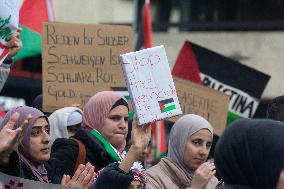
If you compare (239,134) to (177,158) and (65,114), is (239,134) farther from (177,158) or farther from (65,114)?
(65,114)

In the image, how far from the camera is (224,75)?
883 cm

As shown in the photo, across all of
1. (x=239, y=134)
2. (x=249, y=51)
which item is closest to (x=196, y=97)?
(x=239, y=134)

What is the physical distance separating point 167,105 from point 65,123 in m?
1.49

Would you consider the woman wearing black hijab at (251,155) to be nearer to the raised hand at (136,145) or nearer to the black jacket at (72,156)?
the raised hand at (136,145)

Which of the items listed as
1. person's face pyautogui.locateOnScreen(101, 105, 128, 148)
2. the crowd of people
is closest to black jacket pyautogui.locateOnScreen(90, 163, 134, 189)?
the crowd of people

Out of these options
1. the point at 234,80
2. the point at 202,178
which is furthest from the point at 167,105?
the point at 234,80

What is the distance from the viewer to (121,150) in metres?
6.02

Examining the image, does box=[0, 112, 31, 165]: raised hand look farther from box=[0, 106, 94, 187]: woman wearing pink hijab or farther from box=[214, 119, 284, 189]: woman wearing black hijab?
box=[214, 119, 284, 189]: woman wearing black hijab

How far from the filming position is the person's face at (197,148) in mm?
5977

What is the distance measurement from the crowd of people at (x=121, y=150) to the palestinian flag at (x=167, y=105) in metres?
0.18

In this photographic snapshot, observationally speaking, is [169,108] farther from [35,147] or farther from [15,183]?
[15,183]

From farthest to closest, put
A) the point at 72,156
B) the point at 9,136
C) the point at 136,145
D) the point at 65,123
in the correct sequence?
the point at 65,123, the point at 72,156, the point at 136,145, the point at 9,136

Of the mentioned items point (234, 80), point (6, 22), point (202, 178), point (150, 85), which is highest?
point (6, 22)

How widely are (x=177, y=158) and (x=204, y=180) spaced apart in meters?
0.85
